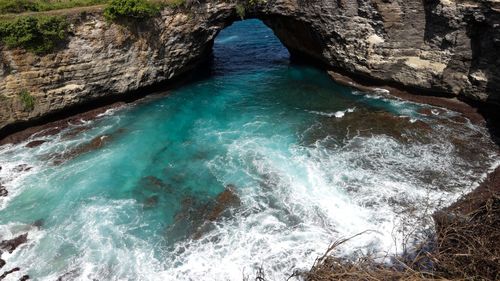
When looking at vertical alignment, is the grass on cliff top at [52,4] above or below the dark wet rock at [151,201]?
above

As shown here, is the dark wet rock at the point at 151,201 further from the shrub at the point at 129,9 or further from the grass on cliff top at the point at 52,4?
the grass on cliff top at the point at 52,4

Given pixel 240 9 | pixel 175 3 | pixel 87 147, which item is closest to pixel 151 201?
pixel 87 147

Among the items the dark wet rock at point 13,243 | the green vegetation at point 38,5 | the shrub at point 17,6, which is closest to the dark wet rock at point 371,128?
the dark wet rock at point 13,243

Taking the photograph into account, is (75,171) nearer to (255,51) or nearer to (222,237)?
(222,237)

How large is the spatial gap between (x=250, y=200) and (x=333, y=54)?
50.8ft

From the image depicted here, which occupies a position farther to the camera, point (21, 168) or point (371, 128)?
point (371, 128)

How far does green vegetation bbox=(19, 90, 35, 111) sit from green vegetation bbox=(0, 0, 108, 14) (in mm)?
4617

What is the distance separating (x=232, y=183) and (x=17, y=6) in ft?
53.2

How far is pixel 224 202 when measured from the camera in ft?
57.8

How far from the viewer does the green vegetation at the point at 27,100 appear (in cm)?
2209

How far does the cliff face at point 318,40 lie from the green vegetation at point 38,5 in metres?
1.99

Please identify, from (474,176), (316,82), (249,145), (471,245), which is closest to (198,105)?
(249,145)

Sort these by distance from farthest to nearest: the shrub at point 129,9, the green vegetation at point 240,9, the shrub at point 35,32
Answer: the green vegetation at point 240,9 → the shrub at point 129,9 → the shrub at point 35,32

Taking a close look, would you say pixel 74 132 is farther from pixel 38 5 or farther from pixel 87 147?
pixel 38 5
